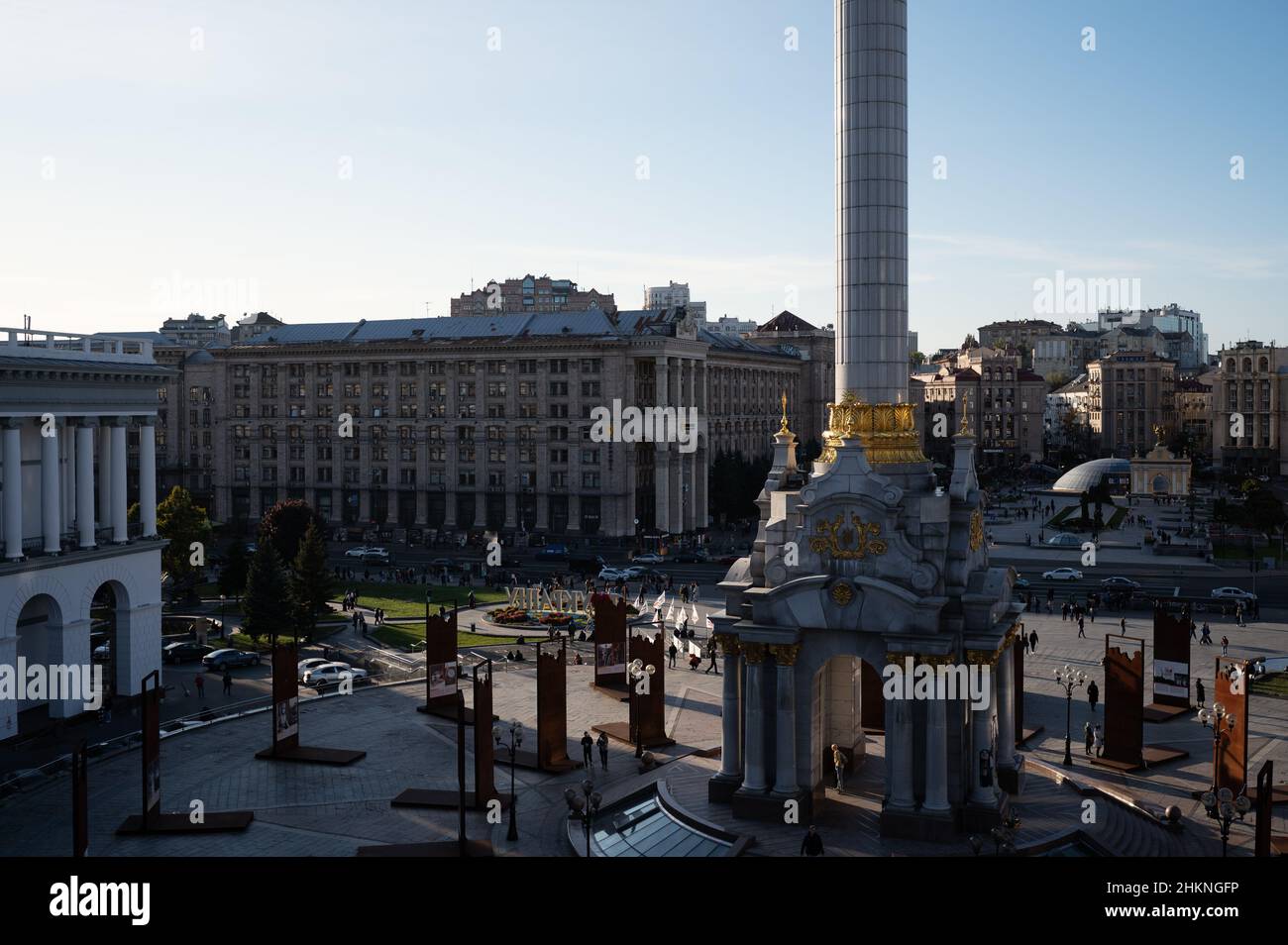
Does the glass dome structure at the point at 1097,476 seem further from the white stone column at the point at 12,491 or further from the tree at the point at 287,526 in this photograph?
the white stone column at the point at 12,491

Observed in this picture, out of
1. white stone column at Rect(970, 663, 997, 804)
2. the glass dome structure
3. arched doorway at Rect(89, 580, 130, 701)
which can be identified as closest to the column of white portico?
white stone column at Rect(970, 663, 997, 804)

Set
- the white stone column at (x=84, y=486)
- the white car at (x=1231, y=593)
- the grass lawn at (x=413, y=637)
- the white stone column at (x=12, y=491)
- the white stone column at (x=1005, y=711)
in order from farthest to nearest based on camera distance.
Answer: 1. the white car at (x=1231, y=593)
2. the grass lawn at (x=413, y=637)
3. the white stone column at (x=84, y=486)
4. the white stone column at (x=12, y=491)
5. the white stone column at (x=1005, y=711)

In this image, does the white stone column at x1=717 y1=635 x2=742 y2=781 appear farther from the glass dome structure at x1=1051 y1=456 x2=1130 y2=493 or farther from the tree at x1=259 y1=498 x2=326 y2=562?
the glass dome structure at x1=1051 y1=456 x2=1130 y2=493

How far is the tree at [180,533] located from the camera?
78.3m

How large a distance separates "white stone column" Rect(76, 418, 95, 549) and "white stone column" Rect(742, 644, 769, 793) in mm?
29080

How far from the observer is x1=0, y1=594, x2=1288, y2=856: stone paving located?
109ft

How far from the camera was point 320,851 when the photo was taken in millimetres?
33125

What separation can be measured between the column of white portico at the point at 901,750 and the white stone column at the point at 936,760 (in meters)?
0.48

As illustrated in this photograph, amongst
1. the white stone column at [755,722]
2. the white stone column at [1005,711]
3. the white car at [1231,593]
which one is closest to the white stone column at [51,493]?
the white stone column at [755,722]

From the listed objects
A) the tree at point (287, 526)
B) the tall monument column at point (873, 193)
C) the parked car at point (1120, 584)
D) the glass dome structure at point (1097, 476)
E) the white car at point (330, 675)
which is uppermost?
the tall monument column at point (873, 193)

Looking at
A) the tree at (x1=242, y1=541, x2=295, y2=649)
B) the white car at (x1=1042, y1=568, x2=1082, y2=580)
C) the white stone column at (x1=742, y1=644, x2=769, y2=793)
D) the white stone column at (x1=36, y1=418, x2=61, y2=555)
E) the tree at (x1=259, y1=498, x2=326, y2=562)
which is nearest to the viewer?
the white stone column at (x1=742, y1=644, x2=769, y2=793)
